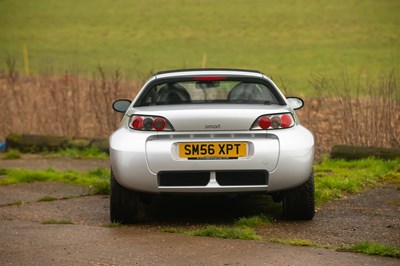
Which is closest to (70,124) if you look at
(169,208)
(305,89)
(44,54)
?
(169,208)

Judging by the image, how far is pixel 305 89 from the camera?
33.9 m

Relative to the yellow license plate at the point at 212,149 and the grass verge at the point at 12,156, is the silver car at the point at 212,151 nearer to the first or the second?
the yellow license plate at the point at 212,149

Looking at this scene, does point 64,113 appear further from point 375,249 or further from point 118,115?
point 375,249

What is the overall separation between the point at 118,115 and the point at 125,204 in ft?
28.9

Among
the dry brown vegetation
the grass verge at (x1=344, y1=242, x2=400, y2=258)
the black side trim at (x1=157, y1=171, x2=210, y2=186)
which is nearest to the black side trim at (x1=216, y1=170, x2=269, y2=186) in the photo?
the black side trim at (x1=157, y1=171, x2=210, y2=186)

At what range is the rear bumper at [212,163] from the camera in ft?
26.3

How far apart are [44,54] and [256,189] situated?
39723mm

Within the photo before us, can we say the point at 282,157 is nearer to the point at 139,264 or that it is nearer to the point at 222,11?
the point at 139,264

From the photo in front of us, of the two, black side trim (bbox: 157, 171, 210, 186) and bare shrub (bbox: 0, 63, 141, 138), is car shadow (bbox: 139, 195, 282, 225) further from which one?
bare shrub (bbox: 0, 63, 141, 138)

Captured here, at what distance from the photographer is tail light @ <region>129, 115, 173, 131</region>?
8141 millimetres

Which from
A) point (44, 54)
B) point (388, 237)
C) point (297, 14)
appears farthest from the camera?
point (297, 14)

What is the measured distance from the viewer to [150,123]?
323 inches

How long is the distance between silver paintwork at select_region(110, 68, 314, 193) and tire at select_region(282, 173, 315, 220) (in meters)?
0.20

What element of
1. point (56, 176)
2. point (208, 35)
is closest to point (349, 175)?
point (56, 176)
